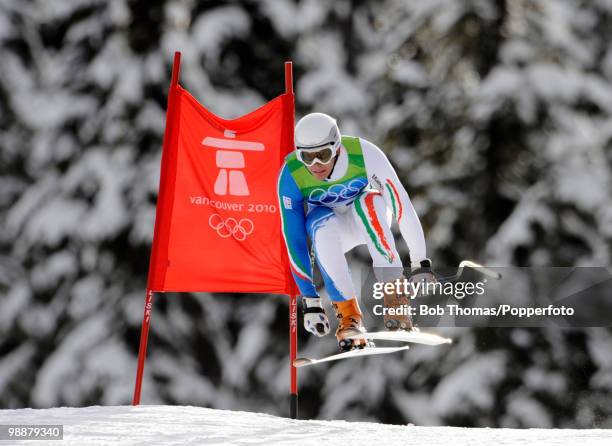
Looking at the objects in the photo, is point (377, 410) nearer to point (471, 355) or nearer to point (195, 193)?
point (471, 355)

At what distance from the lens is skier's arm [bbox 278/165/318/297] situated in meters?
6.43

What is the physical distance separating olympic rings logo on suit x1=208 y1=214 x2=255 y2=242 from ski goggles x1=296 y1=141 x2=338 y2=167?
1621 millimetres

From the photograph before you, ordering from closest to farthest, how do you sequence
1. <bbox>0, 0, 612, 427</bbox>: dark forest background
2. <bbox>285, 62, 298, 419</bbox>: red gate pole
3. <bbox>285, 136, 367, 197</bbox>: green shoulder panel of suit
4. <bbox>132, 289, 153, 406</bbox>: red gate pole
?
<bbox>285, 136, 367, 197</bbox>: green shoulder panel of suit → <bbox>132, 289, 153, 406</bbox>: red gate pole → <bbox>285, 62, 298, 419</bbox>: red gate pole → <bbox>0, 0, 612, 427</bbox>: dark forest background

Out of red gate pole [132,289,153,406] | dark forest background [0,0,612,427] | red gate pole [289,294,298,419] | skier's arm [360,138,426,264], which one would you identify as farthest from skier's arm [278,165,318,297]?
dark forest background [0,0,612,427]

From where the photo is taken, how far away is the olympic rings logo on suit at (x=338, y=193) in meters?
6.34

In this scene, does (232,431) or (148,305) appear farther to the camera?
(148,305)

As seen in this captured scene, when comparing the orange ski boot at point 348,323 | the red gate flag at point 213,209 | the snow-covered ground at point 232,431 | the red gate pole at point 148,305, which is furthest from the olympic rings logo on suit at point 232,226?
the orange ski boot at point 348,323

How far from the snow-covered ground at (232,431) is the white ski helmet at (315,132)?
5.45 ft

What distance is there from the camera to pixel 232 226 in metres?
7.80

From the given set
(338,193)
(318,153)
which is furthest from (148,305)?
(318,153)

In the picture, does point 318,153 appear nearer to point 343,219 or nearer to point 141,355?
point 343,219

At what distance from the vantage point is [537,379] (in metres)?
12.6

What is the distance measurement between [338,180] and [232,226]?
166 centimetres

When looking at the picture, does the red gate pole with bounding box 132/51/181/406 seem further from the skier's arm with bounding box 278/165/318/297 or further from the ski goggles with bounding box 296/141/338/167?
the ski goggles with bounding box 296/141/338/167
